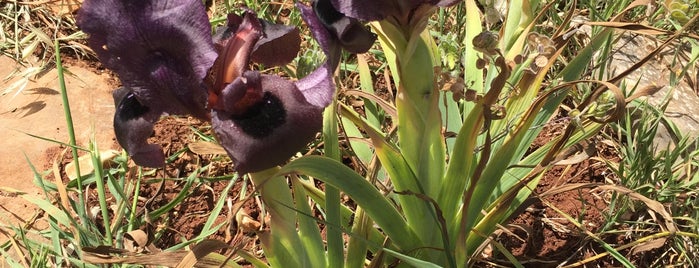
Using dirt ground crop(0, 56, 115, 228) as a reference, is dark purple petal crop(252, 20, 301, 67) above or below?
above

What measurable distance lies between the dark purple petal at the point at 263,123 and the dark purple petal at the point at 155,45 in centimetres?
5

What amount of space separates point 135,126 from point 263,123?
19 centimetres

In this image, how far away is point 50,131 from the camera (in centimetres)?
196

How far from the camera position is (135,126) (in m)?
1.00

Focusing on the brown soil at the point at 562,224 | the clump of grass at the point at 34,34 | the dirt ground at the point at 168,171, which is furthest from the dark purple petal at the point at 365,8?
the clump of grass at the point at 34,34

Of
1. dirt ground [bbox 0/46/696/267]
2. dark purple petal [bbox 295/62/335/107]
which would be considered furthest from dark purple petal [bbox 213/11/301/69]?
dirt ground [bbox 0/46/696/267]

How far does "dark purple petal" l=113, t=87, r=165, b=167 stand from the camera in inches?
39.1

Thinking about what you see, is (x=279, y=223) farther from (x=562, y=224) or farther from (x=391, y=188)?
(x=562, y=224)

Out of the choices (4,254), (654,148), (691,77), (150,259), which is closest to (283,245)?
(150,259)

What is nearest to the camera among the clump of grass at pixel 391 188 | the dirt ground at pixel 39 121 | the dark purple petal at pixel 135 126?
the dark purple petal at pixel 135 126

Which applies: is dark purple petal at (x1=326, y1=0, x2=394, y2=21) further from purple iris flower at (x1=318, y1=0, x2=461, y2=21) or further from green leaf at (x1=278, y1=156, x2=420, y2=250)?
green leaf at (x1=278, y1=156, x2=420, y2=250)

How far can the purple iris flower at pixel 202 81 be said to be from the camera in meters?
0.90

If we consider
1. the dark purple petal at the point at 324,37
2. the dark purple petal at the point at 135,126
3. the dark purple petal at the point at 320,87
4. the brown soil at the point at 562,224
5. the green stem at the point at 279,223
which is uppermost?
the dark purple petal at the point at 324,37

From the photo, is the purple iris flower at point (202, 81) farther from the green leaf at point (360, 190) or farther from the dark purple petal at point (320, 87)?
the green leaf at point (360, 190)
